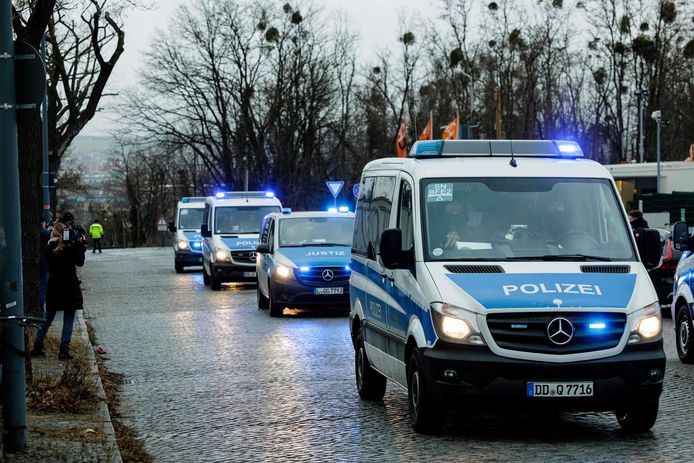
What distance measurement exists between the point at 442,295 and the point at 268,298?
14.2m

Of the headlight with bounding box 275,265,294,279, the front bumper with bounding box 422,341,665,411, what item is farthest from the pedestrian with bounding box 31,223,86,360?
the headlight with bounding box 275,265,294,279

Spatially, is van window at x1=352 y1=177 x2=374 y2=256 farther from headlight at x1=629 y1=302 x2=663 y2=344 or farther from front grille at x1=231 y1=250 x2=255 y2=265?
front grille at x1=231 y1=250 x2=255 y2=265

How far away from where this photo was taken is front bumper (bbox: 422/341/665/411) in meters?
9.05

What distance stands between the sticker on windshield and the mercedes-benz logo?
5.44 ft

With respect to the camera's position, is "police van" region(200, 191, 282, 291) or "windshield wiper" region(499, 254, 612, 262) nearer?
"windshield wiper" region(499, 254, 612, 262)

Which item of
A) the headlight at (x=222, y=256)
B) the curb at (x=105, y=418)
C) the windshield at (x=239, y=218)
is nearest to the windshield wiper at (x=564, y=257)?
the curb at (x=105, y=418)

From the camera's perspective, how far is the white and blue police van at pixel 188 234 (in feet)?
135

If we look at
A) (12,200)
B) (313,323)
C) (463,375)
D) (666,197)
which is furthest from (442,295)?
(666,197)

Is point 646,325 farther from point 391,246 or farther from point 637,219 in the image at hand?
point 637,219

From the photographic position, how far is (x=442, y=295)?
Result: 9.35 meters

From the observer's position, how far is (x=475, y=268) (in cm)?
967

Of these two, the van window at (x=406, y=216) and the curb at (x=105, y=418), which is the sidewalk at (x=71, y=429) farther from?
the van window at (x=406, y=216)

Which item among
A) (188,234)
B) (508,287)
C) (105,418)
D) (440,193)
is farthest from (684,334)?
(188,234)

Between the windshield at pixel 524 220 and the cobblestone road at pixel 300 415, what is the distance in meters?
1.34
